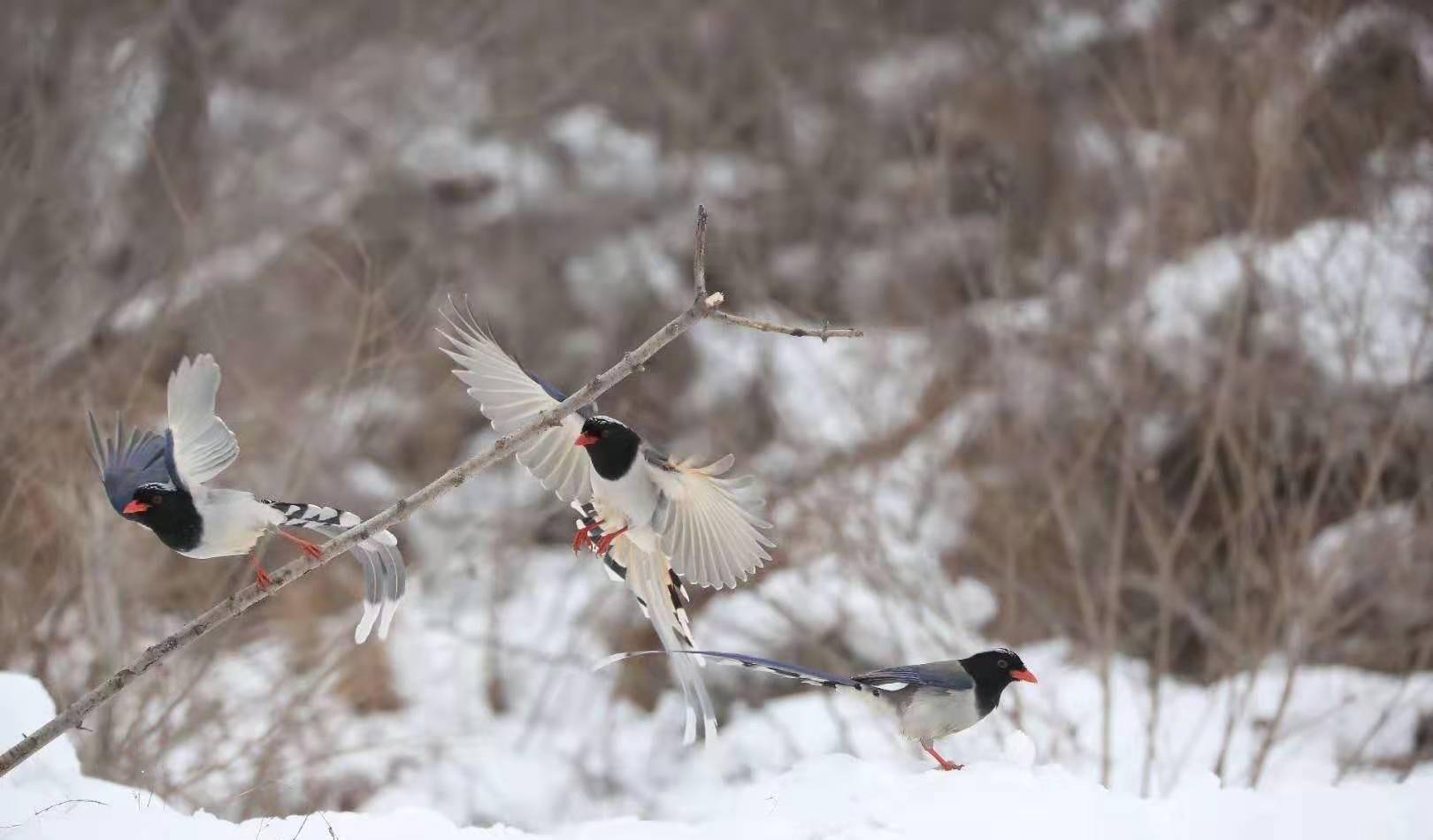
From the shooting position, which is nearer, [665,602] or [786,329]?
[786,329]

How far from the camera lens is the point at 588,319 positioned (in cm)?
897

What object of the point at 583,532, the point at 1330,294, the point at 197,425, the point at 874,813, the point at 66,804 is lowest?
the point at 874,813

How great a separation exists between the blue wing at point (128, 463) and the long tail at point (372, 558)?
17cm

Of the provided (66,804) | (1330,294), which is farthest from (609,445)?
(1330,294)

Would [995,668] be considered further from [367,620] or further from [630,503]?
[367,620]

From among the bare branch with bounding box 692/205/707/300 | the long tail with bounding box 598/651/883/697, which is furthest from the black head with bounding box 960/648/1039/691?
the bare branch with bounding box 692/205/707/300

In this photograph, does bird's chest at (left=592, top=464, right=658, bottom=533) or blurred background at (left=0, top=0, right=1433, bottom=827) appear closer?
bird's chest at (left=592, top=464, right=658, bottom=533)

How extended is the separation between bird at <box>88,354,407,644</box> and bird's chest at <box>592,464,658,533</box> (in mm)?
330

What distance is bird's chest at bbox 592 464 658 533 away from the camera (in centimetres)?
198

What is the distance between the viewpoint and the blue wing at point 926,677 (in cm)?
238

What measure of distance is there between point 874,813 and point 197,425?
1471 millimetres

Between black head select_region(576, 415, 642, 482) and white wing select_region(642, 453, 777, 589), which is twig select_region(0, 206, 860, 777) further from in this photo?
white wing select_region(642, 453, 777, 589)

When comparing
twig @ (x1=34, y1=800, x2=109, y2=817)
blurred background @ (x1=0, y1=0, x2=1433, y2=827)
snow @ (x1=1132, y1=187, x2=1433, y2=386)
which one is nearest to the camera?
twig @ (x1=34, y1=800, x2=109, y2=817)

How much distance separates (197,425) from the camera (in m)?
1.87
